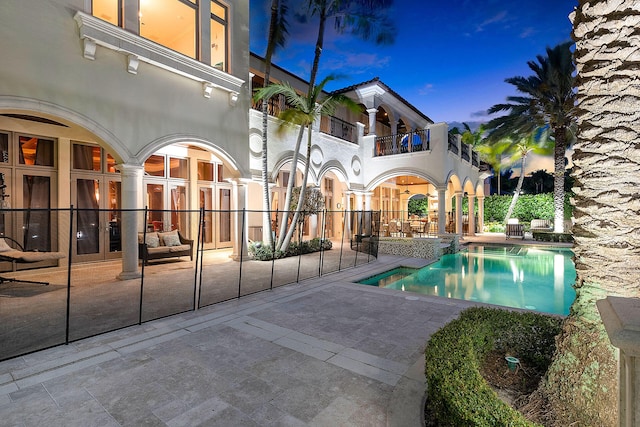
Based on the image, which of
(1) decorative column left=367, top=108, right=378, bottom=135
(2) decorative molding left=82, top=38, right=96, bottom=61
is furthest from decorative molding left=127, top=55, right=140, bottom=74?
(1) decorative column left=367, top=108, right=378, bottom=135

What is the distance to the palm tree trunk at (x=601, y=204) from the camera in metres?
2.53

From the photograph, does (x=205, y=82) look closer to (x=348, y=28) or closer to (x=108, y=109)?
(x=108, y=109)

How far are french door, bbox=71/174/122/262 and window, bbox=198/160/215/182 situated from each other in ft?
10.8

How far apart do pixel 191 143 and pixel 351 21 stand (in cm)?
771

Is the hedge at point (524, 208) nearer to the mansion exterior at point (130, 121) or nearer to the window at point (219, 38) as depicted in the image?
the mansion exterior at point (130, 121)

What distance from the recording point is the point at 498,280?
1013cm

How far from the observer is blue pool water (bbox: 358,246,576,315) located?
26.6ft

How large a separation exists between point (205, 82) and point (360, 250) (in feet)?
28.2

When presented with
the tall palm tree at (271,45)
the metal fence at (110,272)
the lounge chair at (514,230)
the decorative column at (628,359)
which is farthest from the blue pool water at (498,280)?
the decorative column at (628,359)

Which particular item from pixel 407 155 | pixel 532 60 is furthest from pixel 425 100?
pixel 407 155

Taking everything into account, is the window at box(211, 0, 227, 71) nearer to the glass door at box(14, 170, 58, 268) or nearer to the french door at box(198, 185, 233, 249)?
the french door at box(198, 185, 233, 249)

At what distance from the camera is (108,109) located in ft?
25.8

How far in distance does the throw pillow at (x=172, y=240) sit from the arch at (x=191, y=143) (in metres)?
3.06

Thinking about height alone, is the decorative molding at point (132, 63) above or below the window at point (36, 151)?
above
